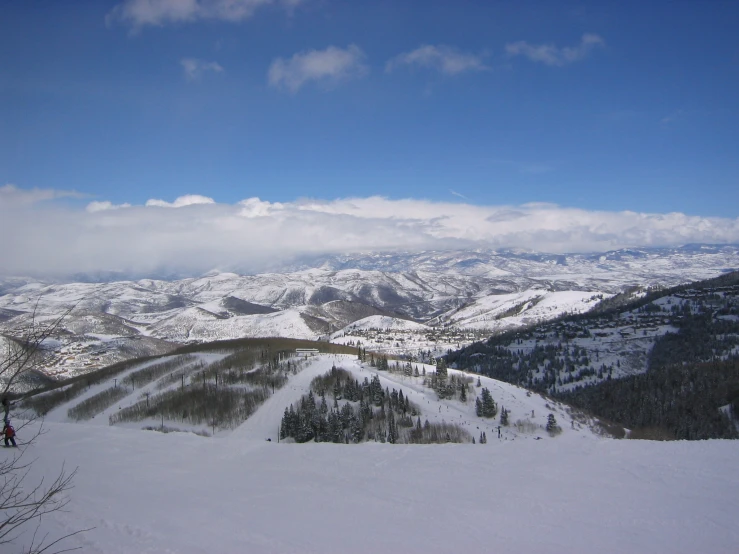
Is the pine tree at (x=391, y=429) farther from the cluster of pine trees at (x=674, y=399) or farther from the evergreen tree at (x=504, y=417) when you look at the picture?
the cluster of pine trees at (x=674, y=399)

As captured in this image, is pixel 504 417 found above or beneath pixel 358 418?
beneath

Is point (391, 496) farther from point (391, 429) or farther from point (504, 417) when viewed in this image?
point (504, 417)

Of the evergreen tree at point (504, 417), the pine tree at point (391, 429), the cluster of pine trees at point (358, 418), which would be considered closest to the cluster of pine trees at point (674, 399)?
the evergreen tree at point (504, 417)

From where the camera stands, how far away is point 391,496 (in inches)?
701

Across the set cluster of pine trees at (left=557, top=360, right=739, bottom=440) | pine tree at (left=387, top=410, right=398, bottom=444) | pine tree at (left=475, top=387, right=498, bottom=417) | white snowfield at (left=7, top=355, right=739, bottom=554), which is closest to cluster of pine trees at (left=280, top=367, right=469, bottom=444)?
pine tree at (left=387, top=410, right=398, bottom=444)

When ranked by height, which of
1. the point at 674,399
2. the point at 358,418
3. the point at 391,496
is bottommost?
the point at 674,399

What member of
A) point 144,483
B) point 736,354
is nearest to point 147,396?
point 144,483

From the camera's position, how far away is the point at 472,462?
22109 mm

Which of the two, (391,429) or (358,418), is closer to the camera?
(391,429)

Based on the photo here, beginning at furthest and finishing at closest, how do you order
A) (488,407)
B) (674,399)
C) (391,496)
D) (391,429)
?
1. (674,399)
2. (488,407)
3. (391,429)
4. (391,496)

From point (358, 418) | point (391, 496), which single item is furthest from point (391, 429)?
point (391, 496)

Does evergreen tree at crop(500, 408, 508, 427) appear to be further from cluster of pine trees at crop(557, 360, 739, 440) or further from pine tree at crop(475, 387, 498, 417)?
cluster of pine trees at crop(557, 360, 739, 440)

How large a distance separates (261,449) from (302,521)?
36.2 feet

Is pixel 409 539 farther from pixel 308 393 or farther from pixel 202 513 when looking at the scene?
pixel 308 393
